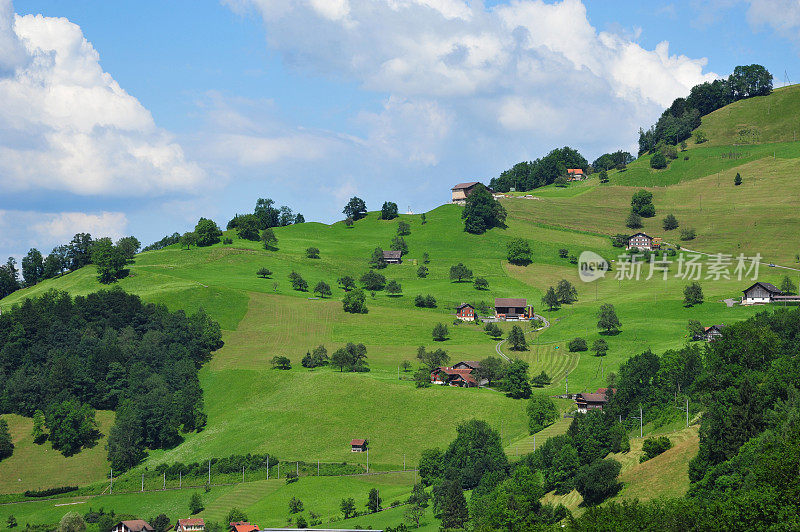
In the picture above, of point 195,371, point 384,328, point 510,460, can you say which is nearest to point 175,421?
point 195,371

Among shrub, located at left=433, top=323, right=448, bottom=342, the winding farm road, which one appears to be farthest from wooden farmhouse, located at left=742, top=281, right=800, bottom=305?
shrub, located at left=433, top=323, right=448, bottom=342

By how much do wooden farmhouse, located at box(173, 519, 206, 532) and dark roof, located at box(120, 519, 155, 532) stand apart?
16.5 feet

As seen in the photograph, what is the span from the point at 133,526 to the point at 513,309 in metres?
97.6

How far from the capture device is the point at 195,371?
14925 cm

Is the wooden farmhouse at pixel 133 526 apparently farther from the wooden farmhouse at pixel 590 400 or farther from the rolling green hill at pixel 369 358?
the wooden farmhouse at pixel 590 400

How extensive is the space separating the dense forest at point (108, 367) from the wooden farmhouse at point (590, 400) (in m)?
61.8

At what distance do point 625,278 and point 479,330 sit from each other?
4874cm

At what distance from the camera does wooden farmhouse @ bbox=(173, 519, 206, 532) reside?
98500 mm

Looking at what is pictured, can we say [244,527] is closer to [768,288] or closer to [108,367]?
[108,367]

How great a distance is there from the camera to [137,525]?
101125mm

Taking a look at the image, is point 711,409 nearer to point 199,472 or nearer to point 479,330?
point 199,472

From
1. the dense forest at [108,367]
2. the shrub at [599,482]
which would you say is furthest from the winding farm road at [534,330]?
the shrub at [599,482]

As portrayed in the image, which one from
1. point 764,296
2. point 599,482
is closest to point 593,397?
point 599,482

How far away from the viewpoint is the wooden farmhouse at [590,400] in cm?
12000
